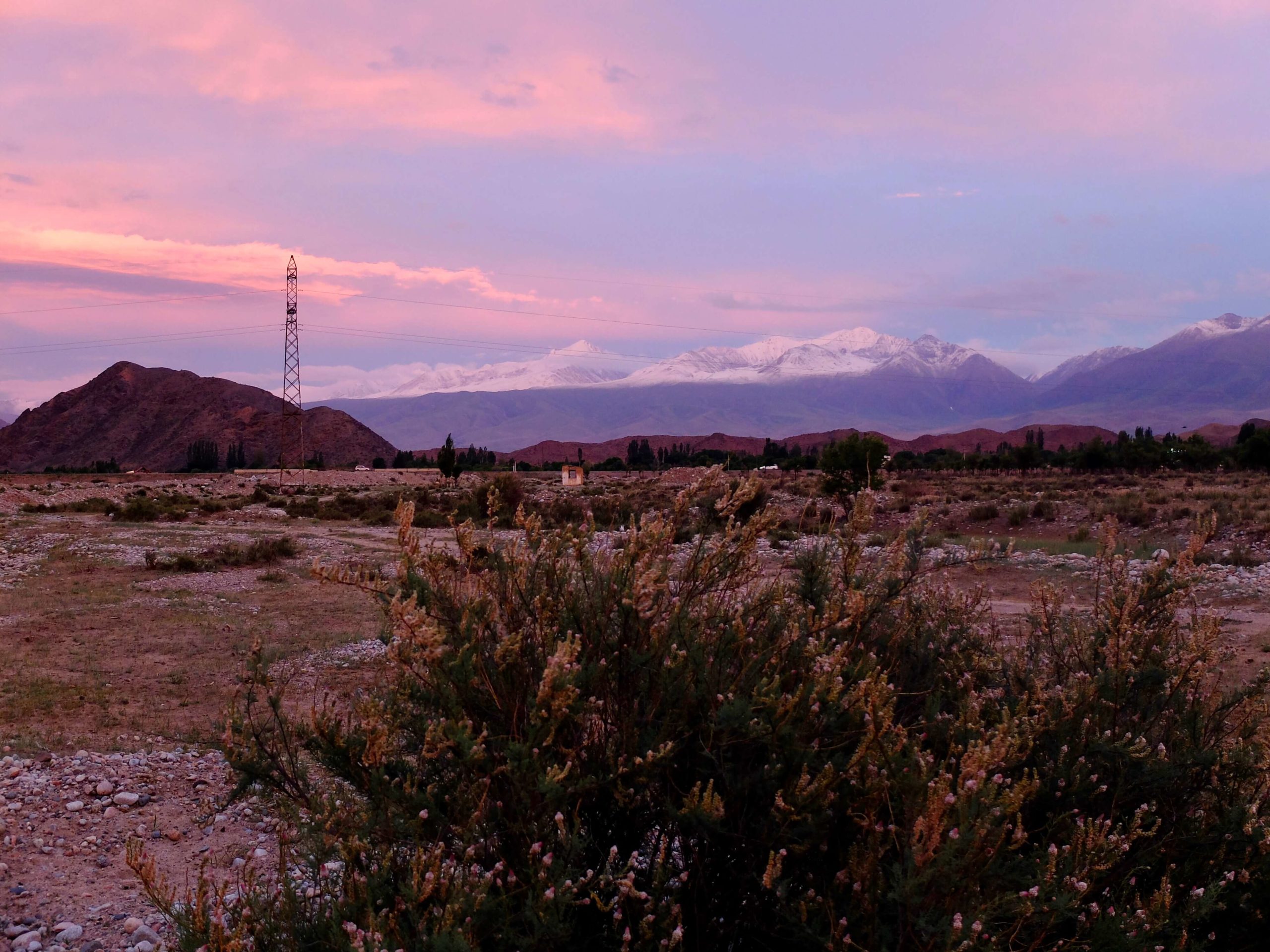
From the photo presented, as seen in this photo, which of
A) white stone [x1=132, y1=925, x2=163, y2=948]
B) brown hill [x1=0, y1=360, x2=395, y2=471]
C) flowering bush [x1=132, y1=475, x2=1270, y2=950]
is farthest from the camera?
brown hill [x1=0, y1=360, x2=395, y2=471]

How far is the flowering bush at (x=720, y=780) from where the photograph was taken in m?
2.89

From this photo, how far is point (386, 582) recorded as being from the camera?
385cm

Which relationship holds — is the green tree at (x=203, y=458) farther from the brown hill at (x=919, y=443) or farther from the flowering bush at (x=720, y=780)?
the flowering bush at (x=720, y=780)

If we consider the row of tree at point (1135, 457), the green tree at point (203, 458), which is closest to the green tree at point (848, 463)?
the row of tree at point (1135, 457)

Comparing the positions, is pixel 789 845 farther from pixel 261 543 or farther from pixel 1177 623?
pixel 261 543

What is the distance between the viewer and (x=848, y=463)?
38.1 metres

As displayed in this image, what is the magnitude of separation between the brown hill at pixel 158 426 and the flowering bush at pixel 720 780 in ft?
445

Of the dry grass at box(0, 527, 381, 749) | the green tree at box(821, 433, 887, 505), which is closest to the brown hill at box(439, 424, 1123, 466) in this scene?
the green tree at box(821, 433, 887, 505)

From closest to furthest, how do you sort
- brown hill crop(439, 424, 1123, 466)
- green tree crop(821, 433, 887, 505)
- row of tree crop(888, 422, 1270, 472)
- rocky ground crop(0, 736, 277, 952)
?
rocky ground crop(0, 736, 277, 952)
green tree crop(821, 433, 887, 505)
row of tree crop(888, 422, 1270, 472)
brown hill crop(439, 424, 1123, 466)

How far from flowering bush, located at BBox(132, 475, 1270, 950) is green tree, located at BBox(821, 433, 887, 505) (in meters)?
32.2

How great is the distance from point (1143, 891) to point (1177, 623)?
5.74ft

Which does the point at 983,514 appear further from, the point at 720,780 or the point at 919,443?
the point at 919,443

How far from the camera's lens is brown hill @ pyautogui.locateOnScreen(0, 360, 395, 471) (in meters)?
138

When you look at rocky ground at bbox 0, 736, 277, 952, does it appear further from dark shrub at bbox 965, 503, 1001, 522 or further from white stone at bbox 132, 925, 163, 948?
dark shrub at bbox 965, 503, 1001, 522
